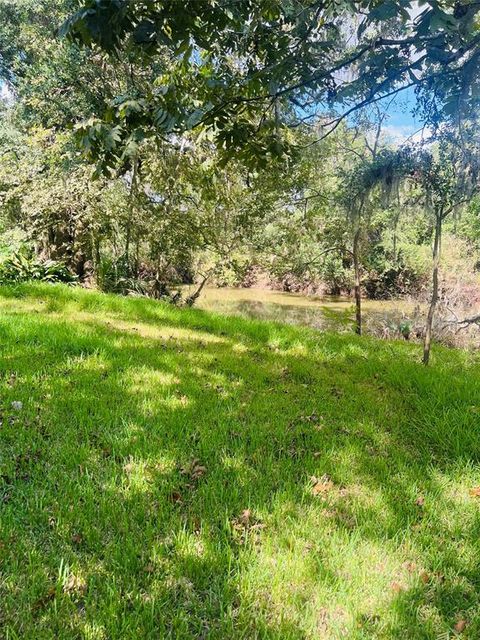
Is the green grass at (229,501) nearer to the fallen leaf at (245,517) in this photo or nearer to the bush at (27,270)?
the fallen leaf at (245,517)

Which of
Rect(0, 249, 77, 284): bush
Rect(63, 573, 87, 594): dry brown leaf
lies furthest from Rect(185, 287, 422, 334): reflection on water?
Rect(63, 573, 87, 594): dry brown leaf

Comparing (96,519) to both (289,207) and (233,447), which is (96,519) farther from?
(289,207)

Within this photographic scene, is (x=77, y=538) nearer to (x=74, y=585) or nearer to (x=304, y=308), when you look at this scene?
(x=74, y=585)

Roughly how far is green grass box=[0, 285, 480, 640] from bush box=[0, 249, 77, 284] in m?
3.82

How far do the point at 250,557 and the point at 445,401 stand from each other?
7.55 ft

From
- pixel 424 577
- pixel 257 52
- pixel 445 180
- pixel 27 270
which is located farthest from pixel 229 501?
pixel 27 270

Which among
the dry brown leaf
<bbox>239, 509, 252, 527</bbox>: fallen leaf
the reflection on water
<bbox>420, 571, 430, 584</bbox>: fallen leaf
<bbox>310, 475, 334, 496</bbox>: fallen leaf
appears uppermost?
the reflection on water

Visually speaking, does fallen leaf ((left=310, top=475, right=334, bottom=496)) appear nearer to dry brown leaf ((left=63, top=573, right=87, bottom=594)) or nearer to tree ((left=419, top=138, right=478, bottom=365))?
dry brown leaf ((left=63, top=573, right=87, bottom=594))

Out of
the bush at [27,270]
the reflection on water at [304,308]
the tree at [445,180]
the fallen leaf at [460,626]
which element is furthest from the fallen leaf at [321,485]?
the reflection on water at [304,308]

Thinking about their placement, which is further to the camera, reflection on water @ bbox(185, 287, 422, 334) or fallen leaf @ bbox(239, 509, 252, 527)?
reflection on water @ bbox(185, 287, 422, 334)

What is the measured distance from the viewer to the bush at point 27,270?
23.0ft

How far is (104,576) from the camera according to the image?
1409 mm

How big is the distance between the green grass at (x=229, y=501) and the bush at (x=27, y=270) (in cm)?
382

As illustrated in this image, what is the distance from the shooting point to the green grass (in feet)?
4.32
